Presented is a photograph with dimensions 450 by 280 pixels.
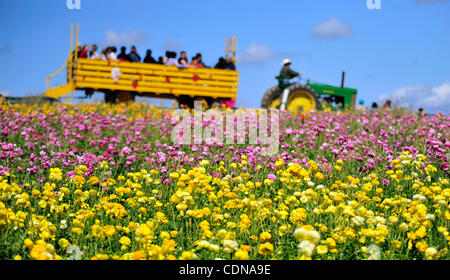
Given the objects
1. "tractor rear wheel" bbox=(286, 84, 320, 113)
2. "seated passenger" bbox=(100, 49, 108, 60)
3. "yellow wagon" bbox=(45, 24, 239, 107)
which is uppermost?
"seated passenger" bbox=(100, 49, 108, 60)

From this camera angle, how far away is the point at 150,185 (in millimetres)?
5055

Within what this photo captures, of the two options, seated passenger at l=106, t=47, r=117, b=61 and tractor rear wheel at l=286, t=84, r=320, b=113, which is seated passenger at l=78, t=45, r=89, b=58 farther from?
tractor rear wheel at l=286, t=84, r=320, b=113

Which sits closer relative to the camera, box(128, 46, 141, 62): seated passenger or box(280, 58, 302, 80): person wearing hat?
box(280, 58, 302, 80): person wearing hat

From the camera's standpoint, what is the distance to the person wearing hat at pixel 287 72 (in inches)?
583

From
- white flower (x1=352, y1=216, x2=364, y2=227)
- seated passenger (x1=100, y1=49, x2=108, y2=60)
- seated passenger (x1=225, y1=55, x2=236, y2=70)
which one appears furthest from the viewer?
seated passenger (x1=225, y1=55, x2=236, y2=70)

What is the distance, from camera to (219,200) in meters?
4.39

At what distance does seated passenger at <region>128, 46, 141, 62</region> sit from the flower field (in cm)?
757

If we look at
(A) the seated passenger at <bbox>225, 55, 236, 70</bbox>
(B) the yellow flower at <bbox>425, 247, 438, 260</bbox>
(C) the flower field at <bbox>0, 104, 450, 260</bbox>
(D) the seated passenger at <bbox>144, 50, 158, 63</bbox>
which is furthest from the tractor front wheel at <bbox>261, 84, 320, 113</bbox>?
(B) the yellow flower at <bbox>425, 247, 438, 260</bbox>

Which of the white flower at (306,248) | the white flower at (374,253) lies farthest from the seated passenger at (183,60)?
the white flower at (306,248)

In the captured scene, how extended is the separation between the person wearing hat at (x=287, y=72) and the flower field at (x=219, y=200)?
670 cm

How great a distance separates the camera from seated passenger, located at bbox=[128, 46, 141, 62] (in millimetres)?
15695
